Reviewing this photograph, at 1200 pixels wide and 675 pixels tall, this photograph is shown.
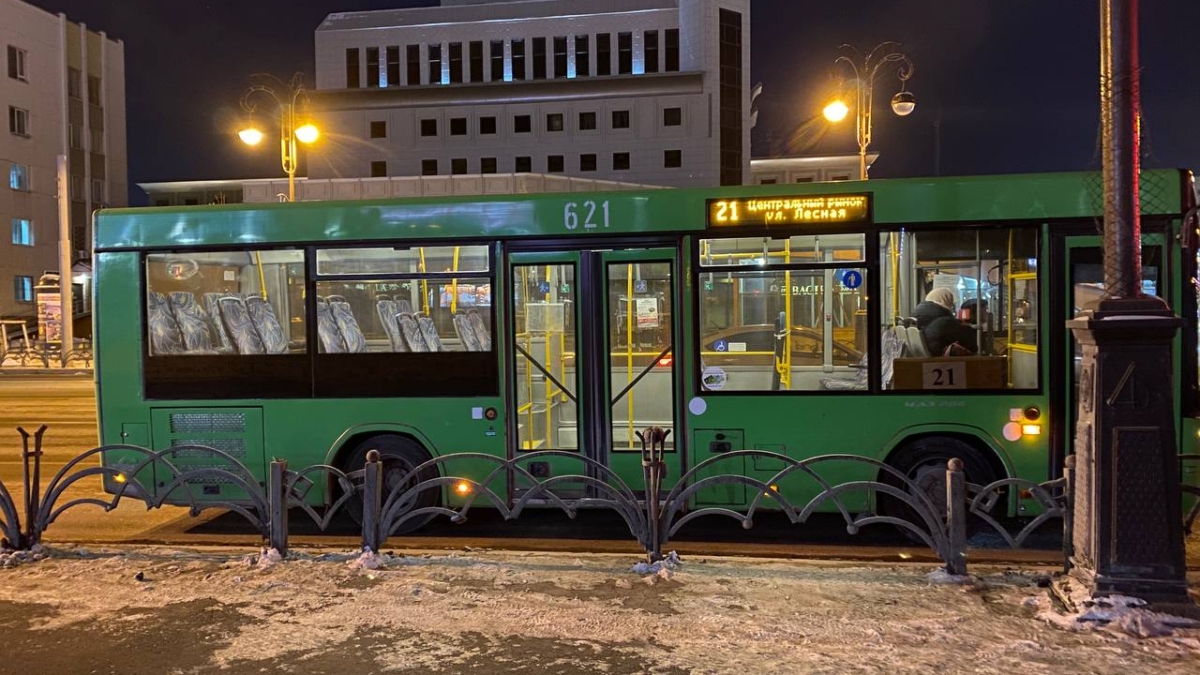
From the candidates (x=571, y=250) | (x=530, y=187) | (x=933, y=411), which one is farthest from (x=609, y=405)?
(x=530, y=187)

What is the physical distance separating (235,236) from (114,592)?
353cm

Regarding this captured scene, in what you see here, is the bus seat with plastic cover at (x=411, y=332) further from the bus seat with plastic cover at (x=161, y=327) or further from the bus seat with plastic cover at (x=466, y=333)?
the bus seat with plastic cover at (x=161, y=327)

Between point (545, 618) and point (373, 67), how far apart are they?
217ft

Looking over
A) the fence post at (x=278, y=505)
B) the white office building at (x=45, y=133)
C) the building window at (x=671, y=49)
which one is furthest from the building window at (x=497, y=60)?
the fence post at (x=278, y=505)

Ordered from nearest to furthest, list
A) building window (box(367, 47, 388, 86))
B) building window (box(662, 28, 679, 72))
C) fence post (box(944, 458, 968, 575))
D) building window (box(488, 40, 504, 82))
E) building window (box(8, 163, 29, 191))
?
1. fence post (box(944, 458, 968, 575))
2. building window (box(8, 163, 29, 191))
3. building window (box(662, 28, 679, 72))
4. building window (box(488, 40, 504, 82))
5. building window (box(367, 47, 388, 86))

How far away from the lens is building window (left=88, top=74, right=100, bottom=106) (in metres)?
56.1

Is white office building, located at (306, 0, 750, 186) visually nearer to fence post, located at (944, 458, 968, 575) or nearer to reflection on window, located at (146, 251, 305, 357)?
reflection on window, located at (146, 251, 305, 357)

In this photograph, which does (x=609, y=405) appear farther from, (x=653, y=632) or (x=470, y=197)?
(x=653, y=632)

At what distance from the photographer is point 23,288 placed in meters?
51.2

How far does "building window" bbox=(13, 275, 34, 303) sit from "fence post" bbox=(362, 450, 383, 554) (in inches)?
2142

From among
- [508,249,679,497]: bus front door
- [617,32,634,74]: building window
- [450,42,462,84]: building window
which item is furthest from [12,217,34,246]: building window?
[508,249,679,497]: bus front door

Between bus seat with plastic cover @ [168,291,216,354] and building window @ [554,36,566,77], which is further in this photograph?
building window @ [554,36,566,77]

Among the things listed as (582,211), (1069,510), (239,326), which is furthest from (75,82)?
(1069,510)

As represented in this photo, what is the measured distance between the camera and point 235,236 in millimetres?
8211
